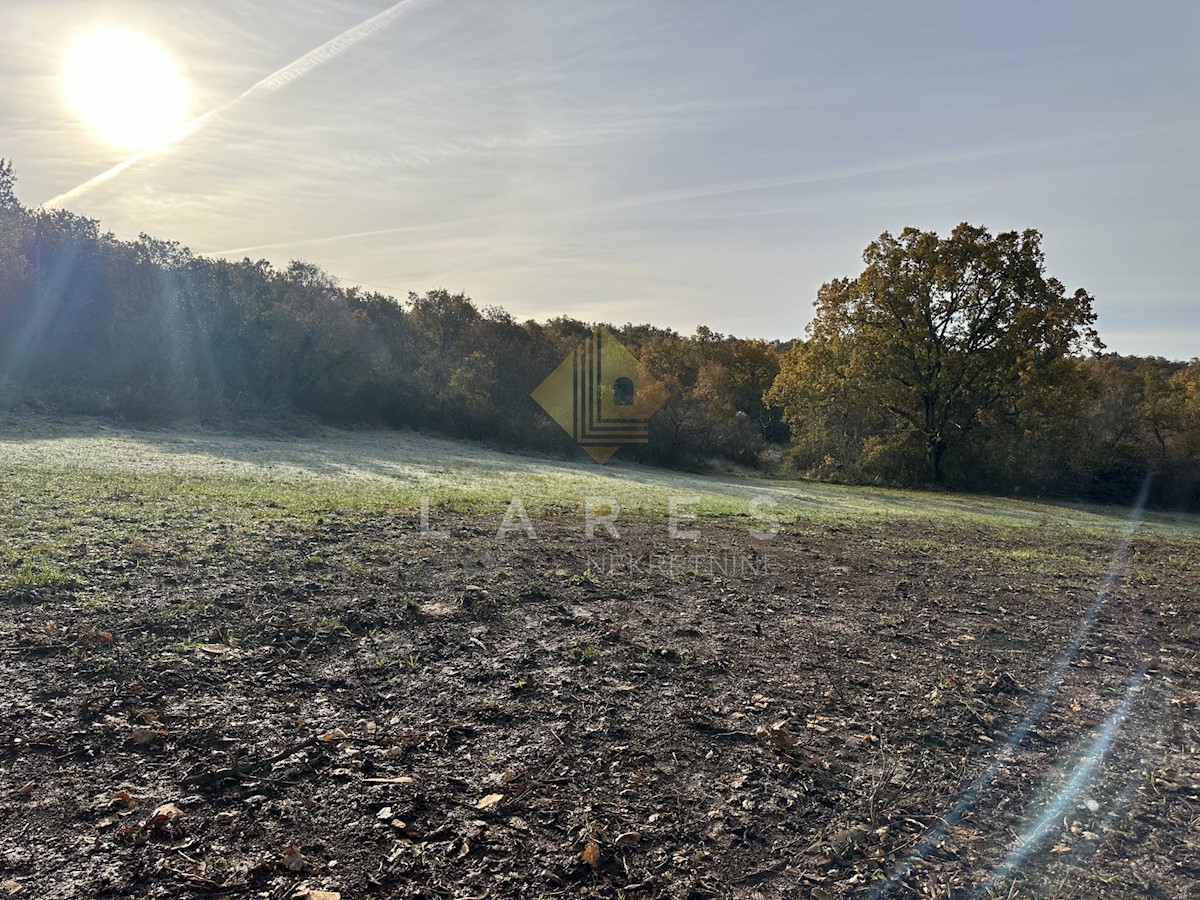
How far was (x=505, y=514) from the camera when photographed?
11492 millimetres

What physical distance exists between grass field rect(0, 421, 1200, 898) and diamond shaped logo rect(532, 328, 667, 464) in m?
24.4

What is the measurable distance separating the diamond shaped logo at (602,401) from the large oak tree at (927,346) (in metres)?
6.51

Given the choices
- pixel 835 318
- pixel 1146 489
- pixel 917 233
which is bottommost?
pixel 1146 489

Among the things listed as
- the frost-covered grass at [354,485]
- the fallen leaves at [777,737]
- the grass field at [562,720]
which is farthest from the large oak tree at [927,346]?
the fallen leaves at [777,737]

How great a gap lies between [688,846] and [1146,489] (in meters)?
36.5

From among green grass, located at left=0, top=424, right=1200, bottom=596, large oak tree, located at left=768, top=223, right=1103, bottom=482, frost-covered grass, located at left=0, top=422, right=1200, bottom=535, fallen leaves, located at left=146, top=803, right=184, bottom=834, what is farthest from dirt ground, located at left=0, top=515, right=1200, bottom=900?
large oak tree, located at left=768, top=223, right=1103, bottom=482

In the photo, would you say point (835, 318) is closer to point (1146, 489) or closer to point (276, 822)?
point (1146, 489)

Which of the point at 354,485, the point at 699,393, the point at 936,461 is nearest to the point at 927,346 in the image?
the point at 936,461

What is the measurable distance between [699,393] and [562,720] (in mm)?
34483

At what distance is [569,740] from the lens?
3.76 m

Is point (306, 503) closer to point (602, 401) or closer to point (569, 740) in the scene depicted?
point (569, 740)

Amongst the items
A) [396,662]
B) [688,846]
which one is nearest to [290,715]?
[396,662]

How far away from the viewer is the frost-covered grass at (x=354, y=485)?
10672 mm

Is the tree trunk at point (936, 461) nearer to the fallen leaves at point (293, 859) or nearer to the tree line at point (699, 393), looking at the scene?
the tree line at point (699, 393)
